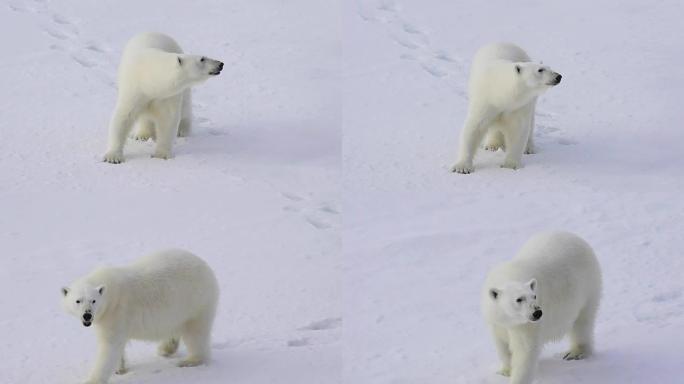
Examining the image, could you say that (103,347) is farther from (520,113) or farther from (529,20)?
(529,20)

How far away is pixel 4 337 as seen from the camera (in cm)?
675

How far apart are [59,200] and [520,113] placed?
331 cm

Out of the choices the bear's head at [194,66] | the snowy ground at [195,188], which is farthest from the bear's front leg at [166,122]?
the bear's head at [194,66]

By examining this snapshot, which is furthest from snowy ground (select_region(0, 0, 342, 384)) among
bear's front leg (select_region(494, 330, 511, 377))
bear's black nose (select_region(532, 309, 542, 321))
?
bear's black nose (select_region(532, 309, 542, 321))

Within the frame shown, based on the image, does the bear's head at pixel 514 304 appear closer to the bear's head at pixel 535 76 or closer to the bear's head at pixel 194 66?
the bear's head at pixel 535 76

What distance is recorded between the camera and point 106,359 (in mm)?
6160

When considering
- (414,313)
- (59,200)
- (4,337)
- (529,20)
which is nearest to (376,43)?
(529,20)

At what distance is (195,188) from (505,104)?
90.0 inches

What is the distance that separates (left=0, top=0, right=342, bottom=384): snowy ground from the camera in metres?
6.76

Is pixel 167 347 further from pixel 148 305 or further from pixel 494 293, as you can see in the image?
pixel 494 293

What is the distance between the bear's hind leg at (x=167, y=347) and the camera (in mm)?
6727

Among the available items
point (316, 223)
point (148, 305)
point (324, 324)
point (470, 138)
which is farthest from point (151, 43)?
point (148, 305)

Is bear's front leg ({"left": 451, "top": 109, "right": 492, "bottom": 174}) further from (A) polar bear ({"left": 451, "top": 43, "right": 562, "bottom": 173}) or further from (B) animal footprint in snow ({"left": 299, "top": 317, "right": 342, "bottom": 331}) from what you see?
(B) animal footprint in snow ({"left": 299, "top": 317, "right": 342, "bottom": 331})

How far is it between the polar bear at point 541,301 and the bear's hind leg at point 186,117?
13.5 feet
